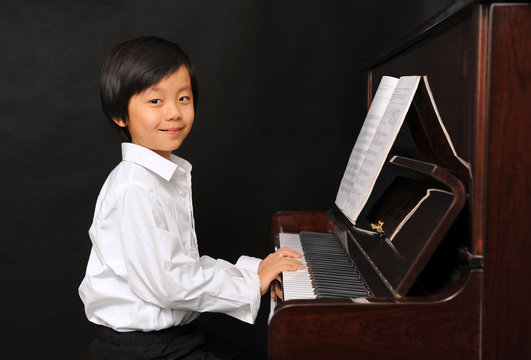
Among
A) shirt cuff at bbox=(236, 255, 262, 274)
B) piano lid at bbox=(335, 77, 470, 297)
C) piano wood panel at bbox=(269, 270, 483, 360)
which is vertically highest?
piano lid at bbox=(335, 77, 470, 297)

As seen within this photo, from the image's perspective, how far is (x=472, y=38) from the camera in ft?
4.38

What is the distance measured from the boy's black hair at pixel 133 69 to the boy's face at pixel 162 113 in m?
0.02

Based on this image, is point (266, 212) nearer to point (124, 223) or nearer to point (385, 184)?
point (385, 184)

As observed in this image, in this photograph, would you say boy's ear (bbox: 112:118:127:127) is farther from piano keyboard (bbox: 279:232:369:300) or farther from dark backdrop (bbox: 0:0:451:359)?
dark backdrop (bbox: 0:0:451:359)

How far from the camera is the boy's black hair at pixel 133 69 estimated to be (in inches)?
71.5

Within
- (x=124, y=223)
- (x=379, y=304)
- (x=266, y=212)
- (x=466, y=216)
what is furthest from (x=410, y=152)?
(x=266, y=212)

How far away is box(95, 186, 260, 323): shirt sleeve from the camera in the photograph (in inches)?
65.1

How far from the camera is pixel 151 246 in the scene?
1650mm

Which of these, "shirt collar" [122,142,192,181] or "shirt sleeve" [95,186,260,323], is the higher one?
"shirt collar" [122,142,192,181]

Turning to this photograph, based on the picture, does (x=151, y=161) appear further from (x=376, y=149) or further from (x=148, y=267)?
(x=376, y=149)

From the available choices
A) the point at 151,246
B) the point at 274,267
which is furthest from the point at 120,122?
the point at 274,267

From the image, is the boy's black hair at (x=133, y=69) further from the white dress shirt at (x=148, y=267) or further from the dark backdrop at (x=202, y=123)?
the dark backdrop at (x=202, y=123)

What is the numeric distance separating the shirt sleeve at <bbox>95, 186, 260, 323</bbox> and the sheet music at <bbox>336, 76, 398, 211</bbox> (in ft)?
1.82

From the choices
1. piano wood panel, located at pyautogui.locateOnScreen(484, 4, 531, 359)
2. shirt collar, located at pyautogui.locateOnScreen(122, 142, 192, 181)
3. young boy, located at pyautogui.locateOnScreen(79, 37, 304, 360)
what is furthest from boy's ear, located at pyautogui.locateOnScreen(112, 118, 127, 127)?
piano wood panel, located at pyautogui.locateOnScreen(484, 4, 531, 359)
